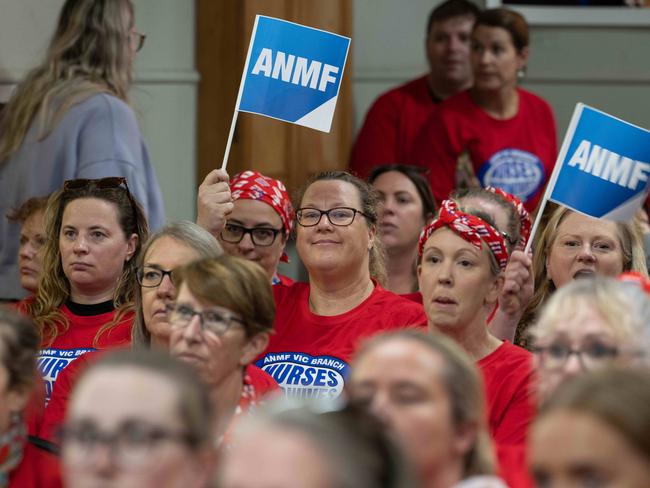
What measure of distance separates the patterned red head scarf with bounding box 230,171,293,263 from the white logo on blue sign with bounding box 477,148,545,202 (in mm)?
1371

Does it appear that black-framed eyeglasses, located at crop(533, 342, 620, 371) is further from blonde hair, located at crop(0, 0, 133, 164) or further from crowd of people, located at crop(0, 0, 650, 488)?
blonde hair, located at crop(0, 0, 133, 164)

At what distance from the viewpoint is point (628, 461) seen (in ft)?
7.43

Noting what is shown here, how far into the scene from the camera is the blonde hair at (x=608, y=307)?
119 inches

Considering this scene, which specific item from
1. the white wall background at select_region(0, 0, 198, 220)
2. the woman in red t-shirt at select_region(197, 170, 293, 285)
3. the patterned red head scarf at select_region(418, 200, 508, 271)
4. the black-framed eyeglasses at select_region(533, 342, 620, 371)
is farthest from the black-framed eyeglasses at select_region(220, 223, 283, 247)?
the black-framed eyeglasses at select_region(533, 342, 620, 371)

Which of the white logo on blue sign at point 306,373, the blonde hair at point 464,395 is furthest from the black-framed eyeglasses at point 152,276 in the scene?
the blonde hair at point 464,395

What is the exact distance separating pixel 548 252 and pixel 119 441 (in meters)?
2.57

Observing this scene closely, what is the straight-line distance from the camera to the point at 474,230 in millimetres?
4242

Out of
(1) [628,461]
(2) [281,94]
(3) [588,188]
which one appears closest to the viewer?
(1) [628,461]

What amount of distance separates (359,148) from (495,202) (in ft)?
6.15

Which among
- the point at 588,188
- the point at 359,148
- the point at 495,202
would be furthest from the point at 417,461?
the point at 359,148

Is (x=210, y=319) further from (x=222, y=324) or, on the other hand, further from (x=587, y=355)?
(x=587, y=355)

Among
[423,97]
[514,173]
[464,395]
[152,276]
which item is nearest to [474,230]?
[152,276]

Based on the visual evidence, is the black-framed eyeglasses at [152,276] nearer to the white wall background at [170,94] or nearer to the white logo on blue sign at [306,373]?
the white logo on blue sign at [306,373]

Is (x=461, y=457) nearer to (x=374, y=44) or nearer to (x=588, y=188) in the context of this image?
(x=588, y=188)
